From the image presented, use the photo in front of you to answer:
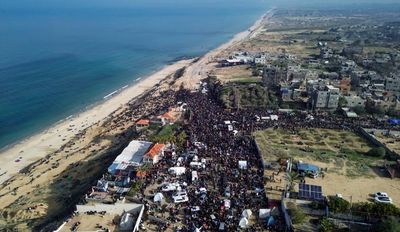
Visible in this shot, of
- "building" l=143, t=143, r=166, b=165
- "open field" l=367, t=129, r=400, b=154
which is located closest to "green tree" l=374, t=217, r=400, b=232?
"open field" l=367, t=129, r=400, b=154

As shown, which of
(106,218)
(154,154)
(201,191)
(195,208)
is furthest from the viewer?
(154,154)

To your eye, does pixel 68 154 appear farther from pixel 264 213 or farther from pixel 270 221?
pixel 270 221

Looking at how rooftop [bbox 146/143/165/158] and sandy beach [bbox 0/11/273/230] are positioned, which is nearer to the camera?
sandy beach [bbox 0/11/273/230]

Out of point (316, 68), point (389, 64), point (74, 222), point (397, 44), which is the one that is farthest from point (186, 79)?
point (397, 44)

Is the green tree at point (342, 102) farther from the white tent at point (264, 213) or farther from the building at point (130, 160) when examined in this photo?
the white tent at point (264, 213)

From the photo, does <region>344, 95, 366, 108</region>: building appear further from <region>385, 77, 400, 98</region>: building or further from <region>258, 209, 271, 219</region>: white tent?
<region>258, 209, 271, 219</region>: white tent

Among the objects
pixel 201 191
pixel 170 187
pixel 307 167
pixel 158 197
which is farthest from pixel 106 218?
pixel 307 167

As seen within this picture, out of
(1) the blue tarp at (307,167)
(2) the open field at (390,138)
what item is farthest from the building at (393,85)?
(1) the blue tarp at (307,167)
